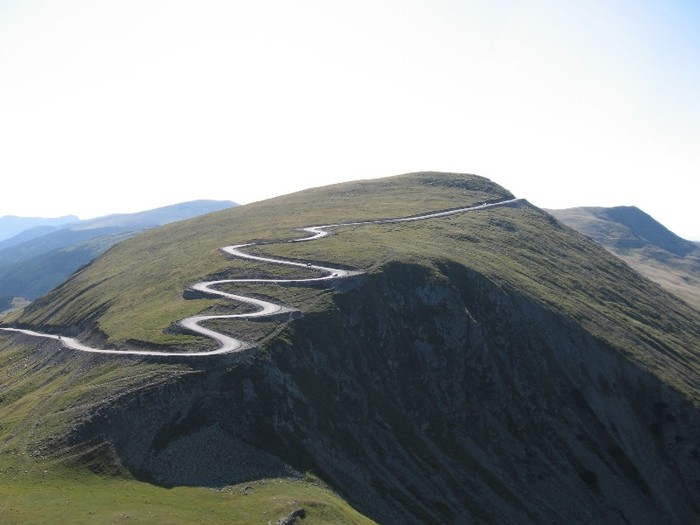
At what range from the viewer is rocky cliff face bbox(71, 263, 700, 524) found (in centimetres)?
8000

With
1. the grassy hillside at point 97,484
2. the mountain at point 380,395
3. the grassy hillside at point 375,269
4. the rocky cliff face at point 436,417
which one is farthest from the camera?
the grassy hillside at point 375,269

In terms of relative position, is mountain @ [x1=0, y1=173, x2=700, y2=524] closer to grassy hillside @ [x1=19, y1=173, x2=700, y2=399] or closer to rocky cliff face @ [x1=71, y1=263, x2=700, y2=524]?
rocky cliff face @ [x1=71, y1=263, x2=700, y2=524]

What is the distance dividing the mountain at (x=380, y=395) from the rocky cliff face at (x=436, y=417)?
34cm

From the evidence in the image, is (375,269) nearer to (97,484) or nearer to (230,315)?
(230,315)

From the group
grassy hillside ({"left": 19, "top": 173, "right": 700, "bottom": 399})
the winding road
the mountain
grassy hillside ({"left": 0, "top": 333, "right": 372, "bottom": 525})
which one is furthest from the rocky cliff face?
grassy hillside ({"left": 19, "top": 173, "right": 700, "bottom": 399})

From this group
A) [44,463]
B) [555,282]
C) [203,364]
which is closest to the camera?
[44,463]

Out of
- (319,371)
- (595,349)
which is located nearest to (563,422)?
(595,349)

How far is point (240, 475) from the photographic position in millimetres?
74812

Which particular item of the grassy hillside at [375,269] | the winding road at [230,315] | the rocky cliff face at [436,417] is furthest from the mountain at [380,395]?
the winding road at [230,315]

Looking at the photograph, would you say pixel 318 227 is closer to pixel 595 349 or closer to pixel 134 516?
pixel 595 349

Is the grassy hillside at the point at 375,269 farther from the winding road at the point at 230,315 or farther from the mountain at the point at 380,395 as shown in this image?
the winding road at the point at 230,315

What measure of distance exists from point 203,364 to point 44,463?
23.9 meters

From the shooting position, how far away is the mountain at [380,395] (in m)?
77.8

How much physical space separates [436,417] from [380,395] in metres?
12.1
